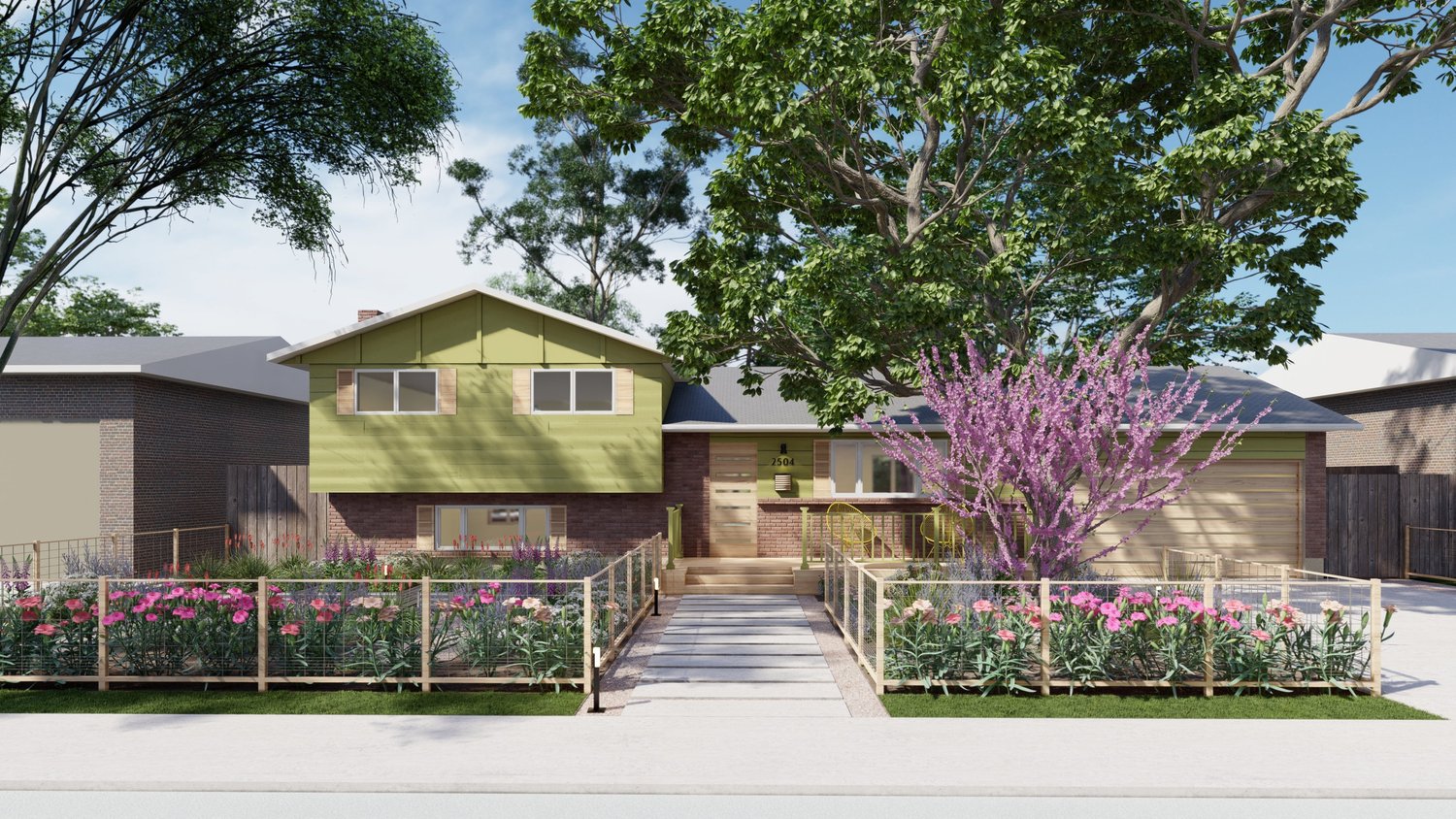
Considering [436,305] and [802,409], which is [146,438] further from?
[802,409]

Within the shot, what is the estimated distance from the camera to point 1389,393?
79.4 feet

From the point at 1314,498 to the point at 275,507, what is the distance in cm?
2324

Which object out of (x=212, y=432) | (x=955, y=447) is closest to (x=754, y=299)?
(x=955, y=447)

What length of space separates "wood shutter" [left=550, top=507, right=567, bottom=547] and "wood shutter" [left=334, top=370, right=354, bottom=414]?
15.9ft

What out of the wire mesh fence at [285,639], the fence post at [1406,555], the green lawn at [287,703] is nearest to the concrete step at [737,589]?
the wire mesh fence at [285,639]

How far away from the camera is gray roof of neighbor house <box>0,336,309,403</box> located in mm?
19281

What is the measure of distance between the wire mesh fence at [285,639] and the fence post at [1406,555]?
2013cm

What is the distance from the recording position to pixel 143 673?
397 inches

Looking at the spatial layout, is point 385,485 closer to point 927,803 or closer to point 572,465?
point 572,465

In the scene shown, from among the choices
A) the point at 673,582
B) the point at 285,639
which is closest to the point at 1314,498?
the point at 673,582

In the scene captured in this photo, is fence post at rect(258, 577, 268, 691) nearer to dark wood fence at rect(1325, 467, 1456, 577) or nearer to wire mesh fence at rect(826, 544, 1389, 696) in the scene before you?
wire mesh fence at rect(826, 544, 1389, 696)

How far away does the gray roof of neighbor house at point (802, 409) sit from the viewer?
19.8m

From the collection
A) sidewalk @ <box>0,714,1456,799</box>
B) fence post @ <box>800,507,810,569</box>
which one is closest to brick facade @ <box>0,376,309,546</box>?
sidewalk @ <box>0,714,1456,799</box>

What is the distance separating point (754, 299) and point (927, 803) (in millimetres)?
9509
